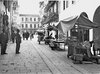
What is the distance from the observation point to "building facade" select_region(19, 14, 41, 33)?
114 meters

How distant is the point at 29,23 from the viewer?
116 m

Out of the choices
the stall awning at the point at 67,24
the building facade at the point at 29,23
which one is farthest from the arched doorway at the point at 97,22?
the building facade at the point at 29,23

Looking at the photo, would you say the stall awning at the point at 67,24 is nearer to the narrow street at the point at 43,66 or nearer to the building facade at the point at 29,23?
the narrow street at the point at 43,66

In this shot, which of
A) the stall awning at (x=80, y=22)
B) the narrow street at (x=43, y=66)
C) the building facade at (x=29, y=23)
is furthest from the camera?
the building facade at (x=29, y=23)

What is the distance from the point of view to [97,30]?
1723 cm

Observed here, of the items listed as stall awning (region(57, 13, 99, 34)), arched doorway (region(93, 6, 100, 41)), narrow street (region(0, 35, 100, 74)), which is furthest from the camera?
arched doorway (region(93, 6, 100, 41))

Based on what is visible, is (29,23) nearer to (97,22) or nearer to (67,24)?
(97,22)

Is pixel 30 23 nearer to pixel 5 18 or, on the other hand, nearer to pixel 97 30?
pixel 5 18

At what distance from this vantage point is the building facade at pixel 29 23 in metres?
114

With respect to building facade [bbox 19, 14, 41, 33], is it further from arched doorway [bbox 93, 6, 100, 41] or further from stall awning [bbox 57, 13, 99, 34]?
stall awning [bbox 57, 13, 99, 34]

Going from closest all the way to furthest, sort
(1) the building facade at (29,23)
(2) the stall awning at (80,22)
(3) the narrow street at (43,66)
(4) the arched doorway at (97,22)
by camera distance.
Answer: (3) the narrow street at (43,66)
(2) the stall awning at (80,22)
(4) the arched doorway at (97,22)
(1) the building facade at (29,23)

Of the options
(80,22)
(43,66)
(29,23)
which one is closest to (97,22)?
(80,22)

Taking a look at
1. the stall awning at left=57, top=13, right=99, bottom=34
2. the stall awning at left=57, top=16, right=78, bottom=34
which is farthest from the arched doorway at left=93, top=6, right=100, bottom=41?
the stall awning at left=57, top=13, right=99, bottom=34

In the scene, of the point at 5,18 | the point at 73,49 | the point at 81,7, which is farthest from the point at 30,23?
the point at 73,49
